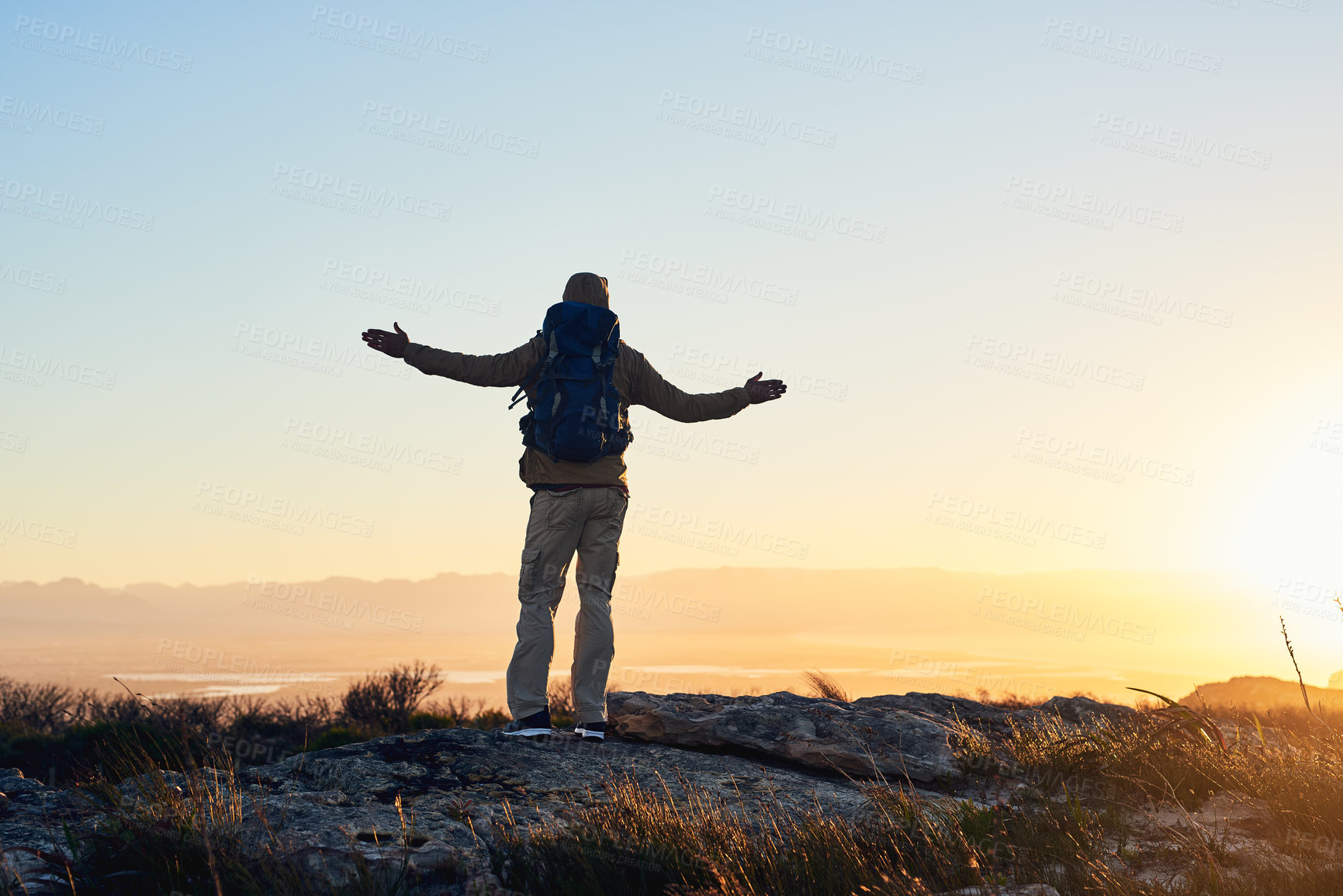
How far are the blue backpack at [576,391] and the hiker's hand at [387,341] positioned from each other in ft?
2.72

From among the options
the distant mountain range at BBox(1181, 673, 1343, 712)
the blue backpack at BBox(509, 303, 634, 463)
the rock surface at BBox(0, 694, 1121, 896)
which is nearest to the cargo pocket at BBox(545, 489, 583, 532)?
the blue backpack at BBox(509, 303, 634, 463)

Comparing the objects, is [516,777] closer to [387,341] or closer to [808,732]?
[808,732]

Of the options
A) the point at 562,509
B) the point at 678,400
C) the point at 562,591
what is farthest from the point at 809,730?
the point at 678,400

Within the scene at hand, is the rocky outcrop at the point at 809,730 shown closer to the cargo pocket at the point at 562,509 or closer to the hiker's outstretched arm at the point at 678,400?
the cargo pocket at the point at 562,509

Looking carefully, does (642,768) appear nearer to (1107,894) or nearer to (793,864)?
(793,864)

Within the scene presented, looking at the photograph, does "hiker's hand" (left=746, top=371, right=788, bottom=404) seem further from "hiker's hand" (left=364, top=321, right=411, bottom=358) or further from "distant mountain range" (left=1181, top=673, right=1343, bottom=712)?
"distant mountain range" (left=1181, top=673, right=1343, bottom=712)

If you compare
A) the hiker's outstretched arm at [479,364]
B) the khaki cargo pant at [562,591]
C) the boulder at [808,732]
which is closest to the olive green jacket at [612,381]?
the hiker's outstretched arm at [479,364]

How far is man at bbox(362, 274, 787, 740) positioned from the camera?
252 inches

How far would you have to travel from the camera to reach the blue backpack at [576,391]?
6309 millimetres

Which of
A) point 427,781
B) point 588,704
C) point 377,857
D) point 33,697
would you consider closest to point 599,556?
point 588,704

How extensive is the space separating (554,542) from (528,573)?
0.92 ft

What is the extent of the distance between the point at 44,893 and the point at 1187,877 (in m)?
4.43

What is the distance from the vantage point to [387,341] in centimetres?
651

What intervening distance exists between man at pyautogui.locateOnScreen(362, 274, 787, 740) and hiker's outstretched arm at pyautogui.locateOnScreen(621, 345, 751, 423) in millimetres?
308
